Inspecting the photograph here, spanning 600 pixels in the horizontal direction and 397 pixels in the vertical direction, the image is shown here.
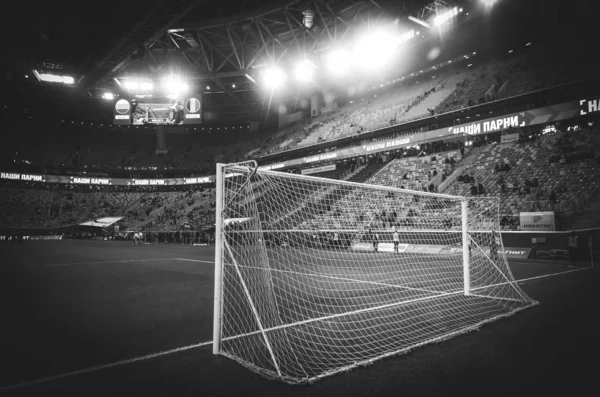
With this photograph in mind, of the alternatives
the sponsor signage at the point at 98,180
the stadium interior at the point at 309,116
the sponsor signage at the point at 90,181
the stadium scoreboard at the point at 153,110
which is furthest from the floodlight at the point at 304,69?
the sponsor signage at the point at 90,181

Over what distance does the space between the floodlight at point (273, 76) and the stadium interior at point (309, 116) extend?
7.5 inches

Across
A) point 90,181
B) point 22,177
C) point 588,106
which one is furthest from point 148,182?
point 588,106

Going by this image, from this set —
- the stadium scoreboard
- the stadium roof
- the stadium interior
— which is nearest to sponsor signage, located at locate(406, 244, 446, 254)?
the stadium interior

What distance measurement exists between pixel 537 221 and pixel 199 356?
16.5 meters

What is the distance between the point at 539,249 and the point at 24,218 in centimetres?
4928

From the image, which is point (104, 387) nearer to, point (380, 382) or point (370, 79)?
point (380, 382)

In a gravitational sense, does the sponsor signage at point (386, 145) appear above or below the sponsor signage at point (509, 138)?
above

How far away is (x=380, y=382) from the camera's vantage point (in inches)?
111

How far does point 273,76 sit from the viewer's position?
34.3m

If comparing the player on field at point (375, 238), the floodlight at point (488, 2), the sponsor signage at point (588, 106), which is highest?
the floodlight at point (488, 2)

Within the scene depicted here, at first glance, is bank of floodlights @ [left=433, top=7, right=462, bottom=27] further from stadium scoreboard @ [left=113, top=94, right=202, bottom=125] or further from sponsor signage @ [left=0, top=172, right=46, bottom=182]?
sponsor signage @ [left=0, top=172, right=46, bottom=182]

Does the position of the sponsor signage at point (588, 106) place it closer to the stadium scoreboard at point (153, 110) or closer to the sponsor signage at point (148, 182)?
the stadium scoreboard at point (153, 110)

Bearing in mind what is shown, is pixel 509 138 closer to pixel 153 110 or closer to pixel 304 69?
pixel 304 69

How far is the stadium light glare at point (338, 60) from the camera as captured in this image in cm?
3145
